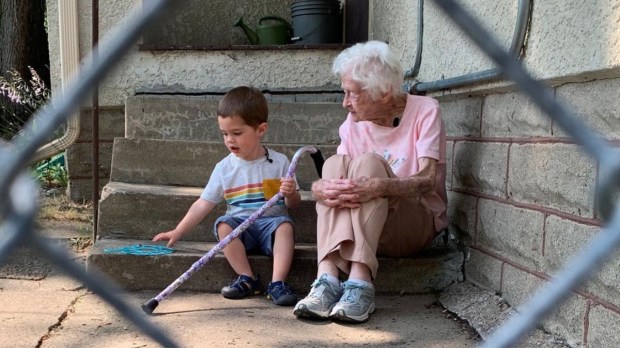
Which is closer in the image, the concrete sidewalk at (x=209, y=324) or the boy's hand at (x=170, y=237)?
the concrete sidewalk at (x=209, y=324)

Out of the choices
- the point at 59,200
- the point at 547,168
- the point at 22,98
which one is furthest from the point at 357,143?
the point at 22,98

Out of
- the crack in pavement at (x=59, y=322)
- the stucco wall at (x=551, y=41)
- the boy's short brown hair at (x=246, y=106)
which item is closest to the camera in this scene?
the stucco wall at (x=551, y=41)

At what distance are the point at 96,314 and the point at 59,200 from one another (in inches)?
96.0

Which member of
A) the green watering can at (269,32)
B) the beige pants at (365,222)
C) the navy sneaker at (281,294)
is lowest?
the navy sneaker at (281,294)

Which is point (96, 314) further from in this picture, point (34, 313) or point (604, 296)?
point (604, 296)

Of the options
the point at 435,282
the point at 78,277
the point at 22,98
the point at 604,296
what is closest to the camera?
the point at 78,277

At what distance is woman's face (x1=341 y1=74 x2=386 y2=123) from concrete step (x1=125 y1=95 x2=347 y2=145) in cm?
113

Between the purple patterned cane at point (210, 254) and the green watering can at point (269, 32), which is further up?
the green watering can at point (269, 32)

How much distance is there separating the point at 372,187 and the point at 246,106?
0.70 meters

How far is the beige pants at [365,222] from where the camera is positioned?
232 cm

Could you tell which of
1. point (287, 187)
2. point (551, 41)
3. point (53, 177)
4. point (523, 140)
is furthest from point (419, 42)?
point (53, 177)

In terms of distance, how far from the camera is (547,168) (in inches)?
78.2

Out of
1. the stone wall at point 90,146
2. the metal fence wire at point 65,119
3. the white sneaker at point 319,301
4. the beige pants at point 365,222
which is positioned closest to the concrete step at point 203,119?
the stone wall at point 90,146

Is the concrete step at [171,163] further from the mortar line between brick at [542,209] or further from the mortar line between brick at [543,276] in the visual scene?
the mortar line between brick at [543,276]
